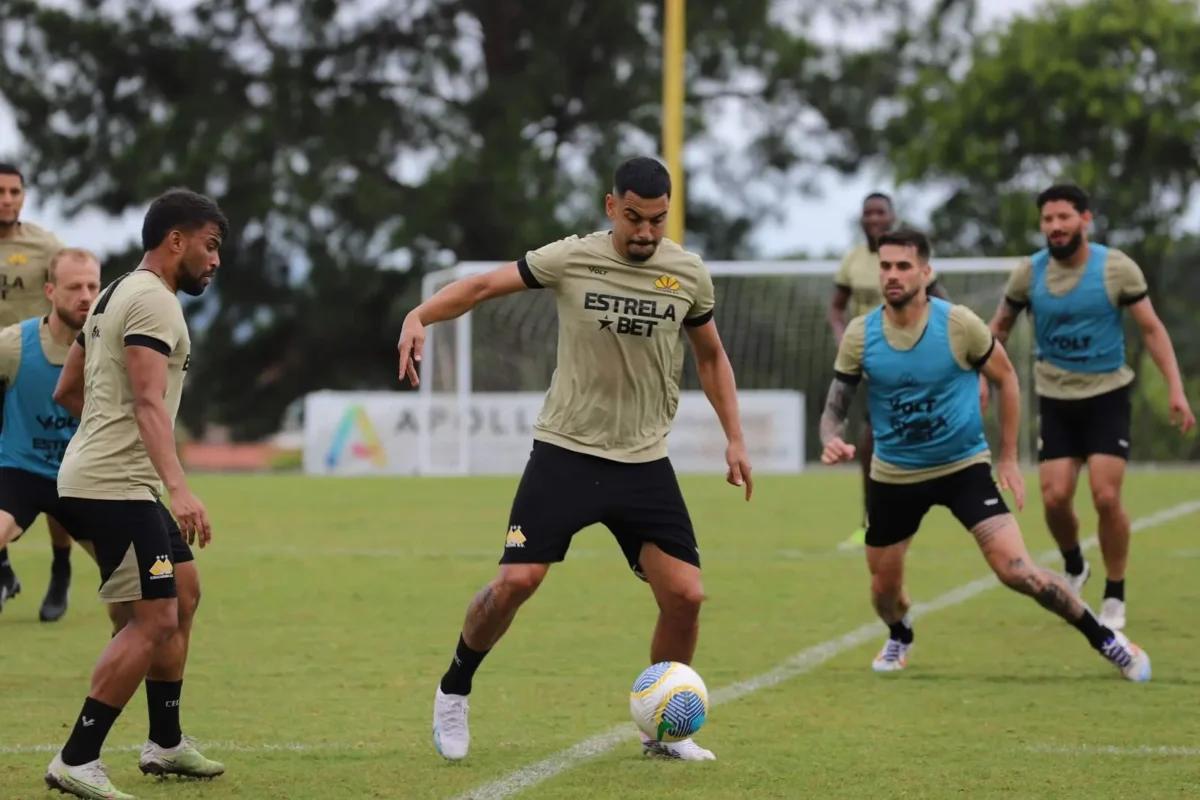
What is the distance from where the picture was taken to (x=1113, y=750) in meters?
6.96

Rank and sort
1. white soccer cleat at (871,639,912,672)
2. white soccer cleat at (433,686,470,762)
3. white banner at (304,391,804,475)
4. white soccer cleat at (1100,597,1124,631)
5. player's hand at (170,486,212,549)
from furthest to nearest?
white banner at (304,391,804,475) → white soccer cleat at (1100,597,1124,631) → white soccer cleat at (871,639,912,672) → white soccer cleat at (433,686,470,762) → player's hand at (170,486,212,549)

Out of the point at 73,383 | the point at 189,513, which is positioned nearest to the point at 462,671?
the point at 189,513

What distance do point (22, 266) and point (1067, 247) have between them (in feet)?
18.8

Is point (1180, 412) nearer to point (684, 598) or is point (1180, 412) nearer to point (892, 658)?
point (892, 658)

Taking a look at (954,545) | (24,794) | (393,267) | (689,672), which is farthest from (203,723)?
(393,267)

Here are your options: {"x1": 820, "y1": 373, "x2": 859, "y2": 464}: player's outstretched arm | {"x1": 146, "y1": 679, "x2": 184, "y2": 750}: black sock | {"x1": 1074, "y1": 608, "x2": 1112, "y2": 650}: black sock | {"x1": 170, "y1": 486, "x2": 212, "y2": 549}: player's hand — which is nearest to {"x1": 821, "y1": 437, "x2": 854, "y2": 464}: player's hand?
{"x1": 820, "y1": 373, "x2": 859, "y2": 464}: player's outstretched arm

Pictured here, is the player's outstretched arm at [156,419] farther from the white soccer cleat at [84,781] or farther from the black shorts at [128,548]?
the white soccer cleat at [84,781]

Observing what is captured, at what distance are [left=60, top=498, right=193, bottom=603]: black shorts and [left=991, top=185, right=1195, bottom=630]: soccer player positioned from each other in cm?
537

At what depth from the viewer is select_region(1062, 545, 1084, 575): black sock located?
11102mm

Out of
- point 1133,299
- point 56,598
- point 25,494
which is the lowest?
point 56,598

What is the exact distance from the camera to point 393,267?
43312 millimetres

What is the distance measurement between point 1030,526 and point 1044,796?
10.8 meters

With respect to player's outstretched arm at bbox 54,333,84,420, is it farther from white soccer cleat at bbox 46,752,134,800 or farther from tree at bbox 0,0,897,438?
tree at bbox 0,0,897,438

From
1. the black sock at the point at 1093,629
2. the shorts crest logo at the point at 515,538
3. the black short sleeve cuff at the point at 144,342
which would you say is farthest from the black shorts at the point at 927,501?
the black short sleeve cuff at the point at 144,342
